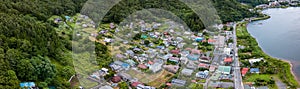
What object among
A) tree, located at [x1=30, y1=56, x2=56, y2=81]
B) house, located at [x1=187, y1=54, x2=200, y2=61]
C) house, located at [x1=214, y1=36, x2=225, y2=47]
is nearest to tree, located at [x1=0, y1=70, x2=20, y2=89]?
tree, located at [x1=30, y1=56, x2=56, y2=81]

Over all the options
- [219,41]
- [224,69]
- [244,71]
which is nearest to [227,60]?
[224,69]

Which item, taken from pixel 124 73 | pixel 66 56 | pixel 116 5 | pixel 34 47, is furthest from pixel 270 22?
pixel 34 47

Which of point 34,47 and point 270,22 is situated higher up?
point 34,47

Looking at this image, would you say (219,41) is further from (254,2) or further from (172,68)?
(254,2)

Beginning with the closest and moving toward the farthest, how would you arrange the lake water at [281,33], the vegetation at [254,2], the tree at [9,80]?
the tree at [9,80], the lake water at [281,33], the vegetation at [254,2]

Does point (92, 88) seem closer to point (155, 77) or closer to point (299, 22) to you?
point (155, 77)

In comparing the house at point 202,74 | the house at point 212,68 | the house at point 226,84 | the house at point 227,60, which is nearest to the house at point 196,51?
the house at point 227,60

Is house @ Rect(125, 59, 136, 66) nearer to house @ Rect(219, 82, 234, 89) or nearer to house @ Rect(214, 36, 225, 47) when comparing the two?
house @ Rect(219, 82, 234, 89)

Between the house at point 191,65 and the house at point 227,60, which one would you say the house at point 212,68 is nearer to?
the house at point 191,65

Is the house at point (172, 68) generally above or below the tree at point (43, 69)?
below
